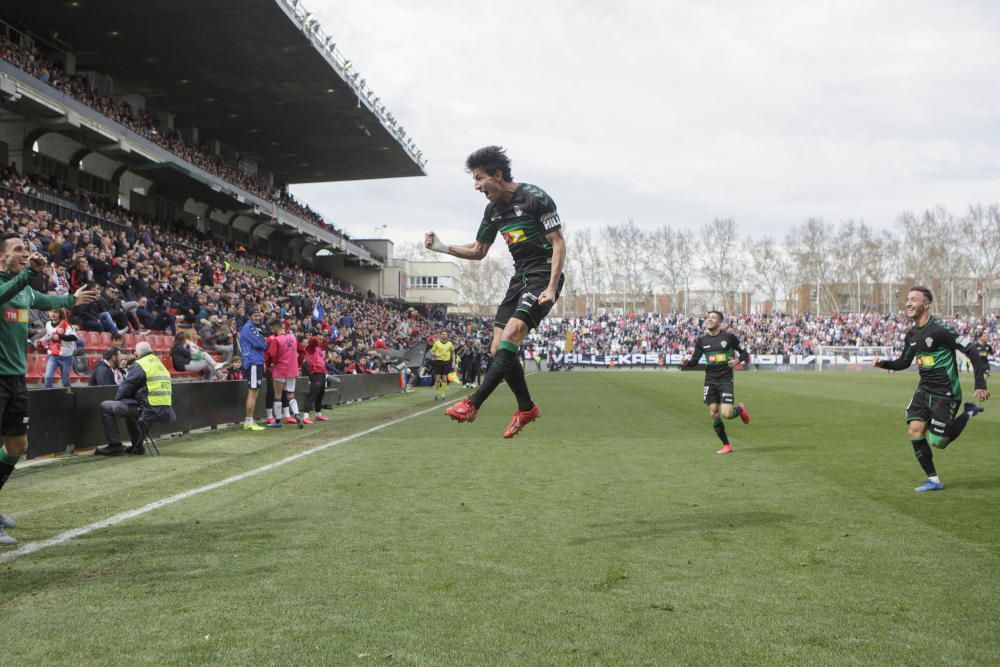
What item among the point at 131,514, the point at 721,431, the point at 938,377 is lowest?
the point at 131,514

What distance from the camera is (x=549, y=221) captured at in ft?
20.7

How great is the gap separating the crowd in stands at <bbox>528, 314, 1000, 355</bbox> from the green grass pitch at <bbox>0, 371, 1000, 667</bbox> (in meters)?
60.4

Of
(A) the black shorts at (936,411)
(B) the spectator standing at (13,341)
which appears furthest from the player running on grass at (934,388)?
(B) the spectator standing at (13,341)

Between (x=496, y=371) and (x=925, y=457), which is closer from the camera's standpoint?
(x=496, y=371)

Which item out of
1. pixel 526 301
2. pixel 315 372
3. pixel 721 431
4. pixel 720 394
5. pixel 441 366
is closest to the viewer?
pixel 526 301

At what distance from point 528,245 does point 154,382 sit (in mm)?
6881

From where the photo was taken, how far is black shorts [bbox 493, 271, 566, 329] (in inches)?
244

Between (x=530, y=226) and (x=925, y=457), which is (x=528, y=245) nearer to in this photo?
(x=530, y=226)

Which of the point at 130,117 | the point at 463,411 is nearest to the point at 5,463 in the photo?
the point at 463,411

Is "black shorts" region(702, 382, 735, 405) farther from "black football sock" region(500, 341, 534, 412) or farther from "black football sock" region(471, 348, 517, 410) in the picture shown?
"black football sock" region(471, 348, 517, 410)

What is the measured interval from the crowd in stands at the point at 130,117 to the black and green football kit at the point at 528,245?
2273 centimetres

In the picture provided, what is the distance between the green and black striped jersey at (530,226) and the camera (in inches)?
251

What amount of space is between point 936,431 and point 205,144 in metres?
46.5

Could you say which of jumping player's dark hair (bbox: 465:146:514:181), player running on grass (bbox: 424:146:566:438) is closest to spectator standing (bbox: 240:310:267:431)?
player running on grass (bbox: 424:146:566:438)
